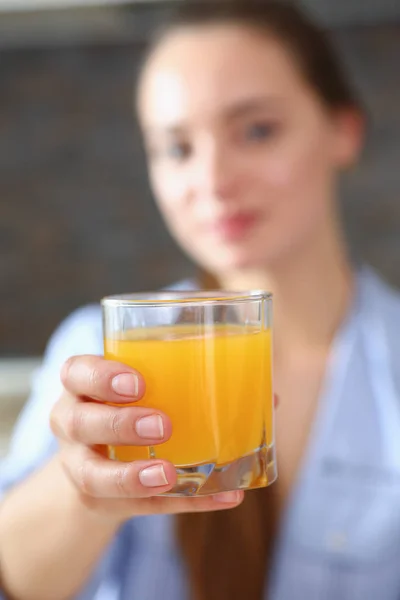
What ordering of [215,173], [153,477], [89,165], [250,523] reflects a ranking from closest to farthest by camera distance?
[153,477]
[250,523]
[215,173]
[89,165]

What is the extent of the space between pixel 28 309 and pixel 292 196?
657 mm

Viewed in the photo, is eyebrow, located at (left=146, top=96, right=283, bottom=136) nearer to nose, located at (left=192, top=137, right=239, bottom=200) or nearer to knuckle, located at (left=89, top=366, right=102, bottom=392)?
nose, located at (left=192, top=137, right=239, bottom=200)

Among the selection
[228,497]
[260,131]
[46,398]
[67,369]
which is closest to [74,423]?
[67,369]

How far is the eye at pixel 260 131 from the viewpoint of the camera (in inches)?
54.2

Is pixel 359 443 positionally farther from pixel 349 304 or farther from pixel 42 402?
pixel 42 402

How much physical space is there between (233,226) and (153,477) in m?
0.91

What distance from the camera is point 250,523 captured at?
1255 mm

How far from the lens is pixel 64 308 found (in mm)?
1547

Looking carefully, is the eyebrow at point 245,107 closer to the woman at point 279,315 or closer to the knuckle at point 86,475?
the woman at point 279,315

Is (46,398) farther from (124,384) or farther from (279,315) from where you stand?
(124,384)

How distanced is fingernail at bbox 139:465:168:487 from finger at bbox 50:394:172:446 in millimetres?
20

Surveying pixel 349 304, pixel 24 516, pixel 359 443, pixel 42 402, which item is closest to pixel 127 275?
pixel 42 402

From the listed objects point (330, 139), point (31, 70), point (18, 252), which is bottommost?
point (18, 252)

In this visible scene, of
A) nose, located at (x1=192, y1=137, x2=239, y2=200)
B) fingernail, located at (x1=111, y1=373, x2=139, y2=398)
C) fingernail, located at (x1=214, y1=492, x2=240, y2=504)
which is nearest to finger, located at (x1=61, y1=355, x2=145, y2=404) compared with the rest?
fingernail, located at (x1=111, y1=373, x2=139, y2=398)
